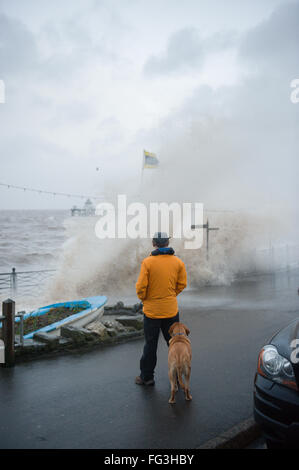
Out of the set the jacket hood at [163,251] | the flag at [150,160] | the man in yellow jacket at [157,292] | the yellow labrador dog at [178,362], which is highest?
the flag at [150,160]

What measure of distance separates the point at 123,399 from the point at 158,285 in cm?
146

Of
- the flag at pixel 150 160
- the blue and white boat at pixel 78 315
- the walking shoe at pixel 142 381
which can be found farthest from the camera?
the flag at pixel 150 160

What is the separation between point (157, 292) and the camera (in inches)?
194

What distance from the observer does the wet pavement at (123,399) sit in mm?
3705

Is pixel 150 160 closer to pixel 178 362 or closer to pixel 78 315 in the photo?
pixel 78 315

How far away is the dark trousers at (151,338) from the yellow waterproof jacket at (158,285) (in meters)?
0.09

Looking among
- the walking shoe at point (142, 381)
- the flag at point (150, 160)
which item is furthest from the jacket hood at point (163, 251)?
the flag at point (150, 160)

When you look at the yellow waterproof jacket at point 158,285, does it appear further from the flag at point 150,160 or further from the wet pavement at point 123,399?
the flag at point 150,160

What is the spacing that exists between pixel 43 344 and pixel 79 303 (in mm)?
3128

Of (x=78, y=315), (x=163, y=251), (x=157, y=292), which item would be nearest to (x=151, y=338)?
(x=157, y=292)

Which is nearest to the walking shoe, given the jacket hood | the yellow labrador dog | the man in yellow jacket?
the man in yellow jacket

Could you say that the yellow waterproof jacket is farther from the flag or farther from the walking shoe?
the flag
